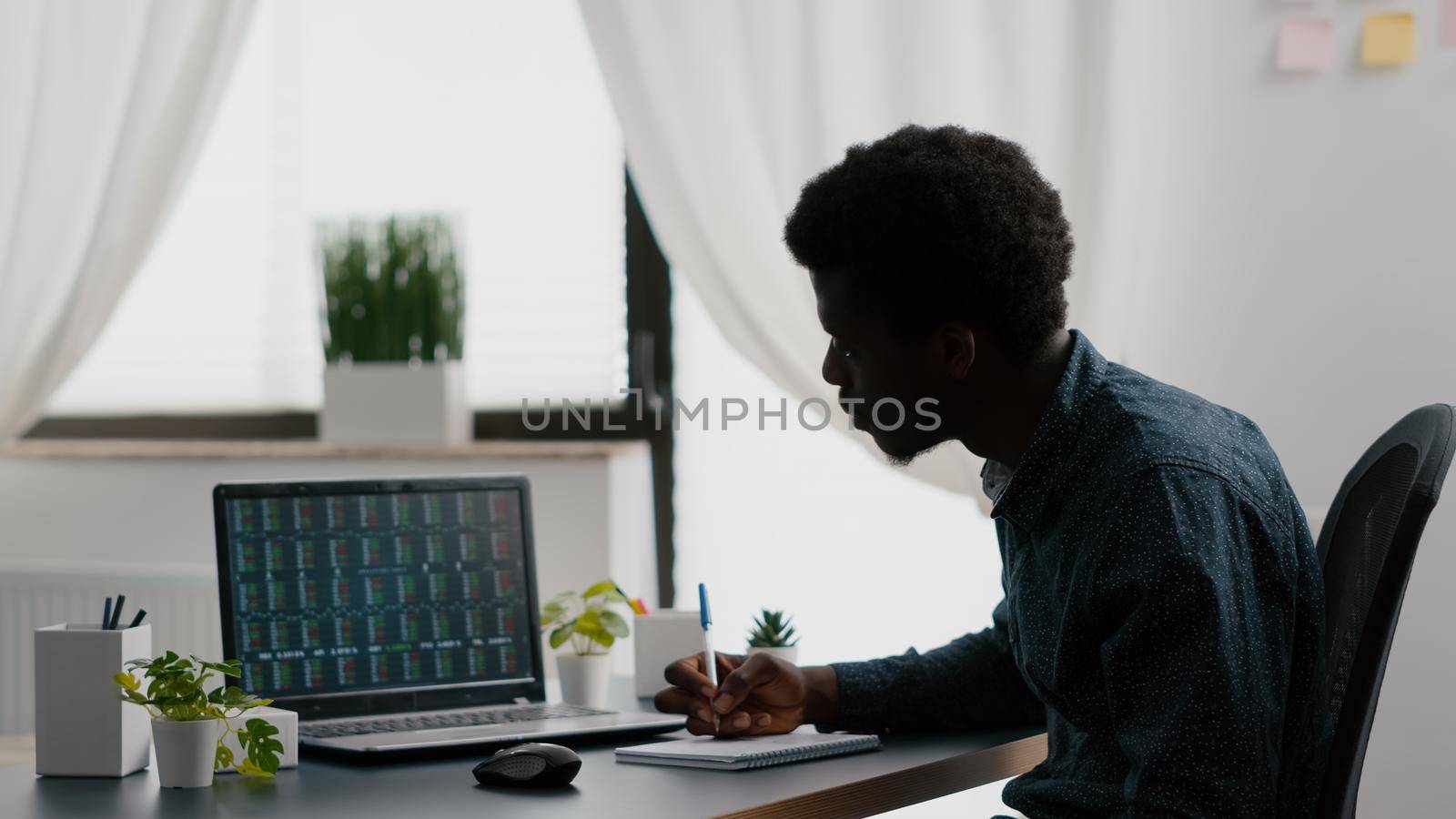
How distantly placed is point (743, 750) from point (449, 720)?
34 centimetres

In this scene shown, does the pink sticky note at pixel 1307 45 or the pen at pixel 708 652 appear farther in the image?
the pink sticky note at pixel 1307 45

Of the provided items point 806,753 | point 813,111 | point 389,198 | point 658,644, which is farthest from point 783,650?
point 389,198

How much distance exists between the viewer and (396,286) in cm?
263

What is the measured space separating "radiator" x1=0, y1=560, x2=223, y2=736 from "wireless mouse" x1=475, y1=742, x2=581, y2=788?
5.20 feet

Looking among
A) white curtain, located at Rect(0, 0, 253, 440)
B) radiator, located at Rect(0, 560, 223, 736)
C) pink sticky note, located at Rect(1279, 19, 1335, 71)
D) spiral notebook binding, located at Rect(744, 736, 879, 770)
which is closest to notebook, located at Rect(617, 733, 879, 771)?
spiral notebook binding, located at Rect(744, 736, 879, 770)

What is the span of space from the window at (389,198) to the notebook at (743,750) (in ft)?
4.75

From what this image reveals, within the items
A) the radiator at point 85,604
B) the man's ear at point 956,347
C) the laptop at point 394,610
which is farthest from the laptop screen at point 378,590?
the radiator at point 85,604

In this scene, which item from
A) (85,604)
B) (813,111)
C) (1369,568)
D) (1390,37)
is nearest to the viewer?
(1369,568)

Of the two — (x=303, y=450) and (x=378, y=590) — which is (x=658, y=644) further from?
(x=303, y=450)

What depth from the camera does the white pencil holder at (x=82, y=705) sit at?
1193mm

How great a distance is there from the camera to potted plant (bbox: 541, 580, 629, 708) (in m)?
1.63

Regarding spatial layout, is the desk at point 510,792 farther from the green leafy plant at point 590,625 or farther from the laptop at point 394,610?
the green leafy plant at point 590,625

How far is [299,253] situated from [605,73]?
0.80m

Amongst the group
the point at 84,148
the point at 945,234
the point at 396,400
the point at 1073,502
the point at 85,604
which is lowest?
the point at 85,604
